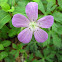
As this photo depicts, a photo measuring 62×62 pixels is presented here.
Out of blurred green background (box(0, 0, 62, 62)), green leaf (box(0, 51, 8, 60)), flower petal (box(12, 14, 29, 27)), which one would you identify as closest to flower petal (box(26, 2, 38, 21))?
flower petal (box(12, 14, 29, 27))

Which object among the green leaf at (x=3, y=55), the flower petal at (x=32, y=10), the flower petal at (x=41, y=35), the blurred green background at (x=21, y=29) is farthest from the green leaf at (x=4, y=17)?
the green leaf at (x=3, y=55)

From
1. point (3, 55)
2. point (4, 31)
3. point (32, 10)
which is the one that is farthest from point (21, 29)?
point (3, 55)

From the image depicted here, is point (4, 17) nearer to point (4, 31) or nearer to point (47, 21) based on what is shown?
point (4, 31)

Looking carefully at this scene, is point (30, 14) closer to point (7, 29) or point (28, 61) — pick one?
point (7, 29)

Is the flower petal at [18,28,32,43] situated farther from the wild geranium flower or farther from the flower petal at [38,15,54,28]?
the flower petal at [38,15,54,28]

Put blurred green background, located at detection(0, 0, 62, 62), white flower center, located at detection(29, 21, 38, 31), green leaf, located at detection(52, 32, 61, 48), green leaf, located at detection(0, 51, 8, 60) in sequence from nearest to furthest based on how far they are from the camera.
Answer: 1. white flower center, located at detection(29, 21, 38, 31)
2. blurred green background, located at detection(0, 0, 62, 62)
3. green leaf, located at detection(52, 32, 61, 48)
4. green leaf, located at detection(0, 51, 8, 60)

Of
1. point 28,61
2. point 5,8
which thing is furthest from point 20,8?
point 28,61

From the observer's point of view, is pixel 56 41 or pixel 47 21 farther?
pixel 56 41
